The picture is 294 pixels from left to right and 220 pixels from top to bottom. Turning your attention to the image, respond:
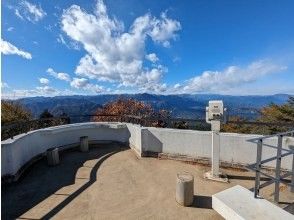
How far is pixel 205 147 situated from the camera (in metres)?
7.86

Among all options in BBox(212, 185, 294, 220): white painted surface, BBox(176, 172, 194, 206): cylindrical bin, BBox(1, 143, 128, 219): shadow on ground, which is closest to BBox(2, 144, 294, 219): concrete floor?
BBox(1, 143, 128, 219): shadow on ground

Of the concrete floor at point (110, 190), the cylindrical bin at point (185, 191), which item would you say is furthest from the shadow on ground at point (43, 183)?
the cylindrical bin at point (185, 191)

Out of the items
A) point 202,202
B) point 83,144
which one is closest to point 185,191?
point 202,202

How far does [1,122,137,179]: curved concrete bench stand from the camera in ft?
23.3

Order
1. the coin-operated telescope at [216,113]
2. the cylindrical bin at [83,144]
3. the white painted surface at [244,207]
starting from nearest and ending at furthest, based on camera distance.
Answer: the white painted surface at [244,207], the coin-operated telescope at [216,113], the cylindrical bin at [83,144]

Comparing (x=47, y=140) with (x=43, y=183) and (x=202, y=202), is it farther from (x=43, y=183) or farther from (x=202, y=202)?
(x=202, y=202)

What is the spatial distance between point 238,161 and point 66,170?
5273 millimetres

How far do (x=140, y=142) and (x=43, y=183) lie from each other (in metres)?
3.37

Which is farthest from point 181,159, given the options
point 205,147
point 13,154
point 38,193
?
point 13,154

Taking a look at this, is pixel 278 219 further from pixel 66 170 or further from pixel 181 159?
pixel 66 170

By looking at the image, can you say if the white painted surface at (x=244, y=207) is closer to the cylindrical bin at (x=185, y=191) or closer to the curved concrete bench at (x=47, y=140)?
the cylindrical bin at (x=185, y=191)

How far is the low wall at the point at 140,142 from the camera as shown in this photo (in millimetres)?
7125

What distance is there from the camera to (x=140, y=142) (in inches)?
352

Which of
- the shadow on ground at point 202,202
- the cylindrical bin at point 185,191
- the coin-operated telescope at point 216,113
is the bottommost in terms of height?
the shadow on ground at point 202,202
